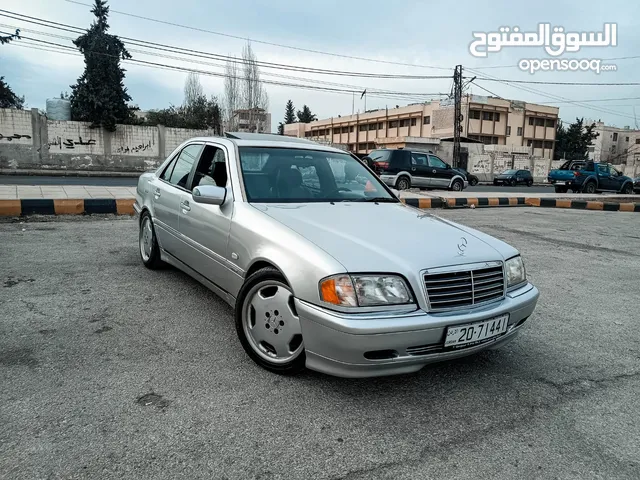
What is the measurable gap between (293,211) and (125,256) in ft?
10.4

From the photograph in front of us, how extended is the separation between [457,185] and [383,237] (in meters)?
18.2

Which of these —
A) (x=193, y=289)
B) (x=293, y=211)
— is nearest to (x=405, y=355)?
(x=293, y=211)

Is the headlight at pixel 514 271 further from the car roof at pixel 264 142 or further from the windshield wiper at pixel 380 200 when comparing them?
the car roof at pixel 264 142

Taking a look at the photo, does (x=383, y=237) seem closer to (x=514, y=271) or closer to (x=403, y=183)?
(x=514, y=271)

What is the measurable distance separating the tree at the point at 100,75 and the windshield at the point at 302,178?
2586cm

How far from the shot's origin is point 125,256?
17.8 feet

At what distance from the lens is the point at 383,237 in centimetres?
274

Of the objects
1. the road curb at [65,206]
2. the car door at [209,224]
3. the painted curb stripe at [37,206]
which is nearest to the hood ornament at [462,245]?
the car door at [209,224]

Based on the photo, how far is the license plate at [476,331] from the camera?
2.39 meters

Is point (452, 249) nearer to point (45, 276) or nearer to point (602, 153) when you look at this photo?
point (45, 276)

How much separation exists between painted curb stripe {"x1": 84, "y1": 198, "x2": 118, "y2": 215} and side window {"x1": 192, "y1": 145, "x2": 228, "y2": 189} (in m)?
5.54

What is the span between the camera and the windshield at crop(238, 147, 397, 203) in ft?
11.3

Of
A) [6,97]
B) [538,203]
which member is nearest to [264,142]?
[538,203]

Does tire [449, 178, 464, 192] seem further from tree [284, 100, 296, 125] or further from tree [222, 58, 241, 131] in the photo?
tree [284, 100, 296, 125]
